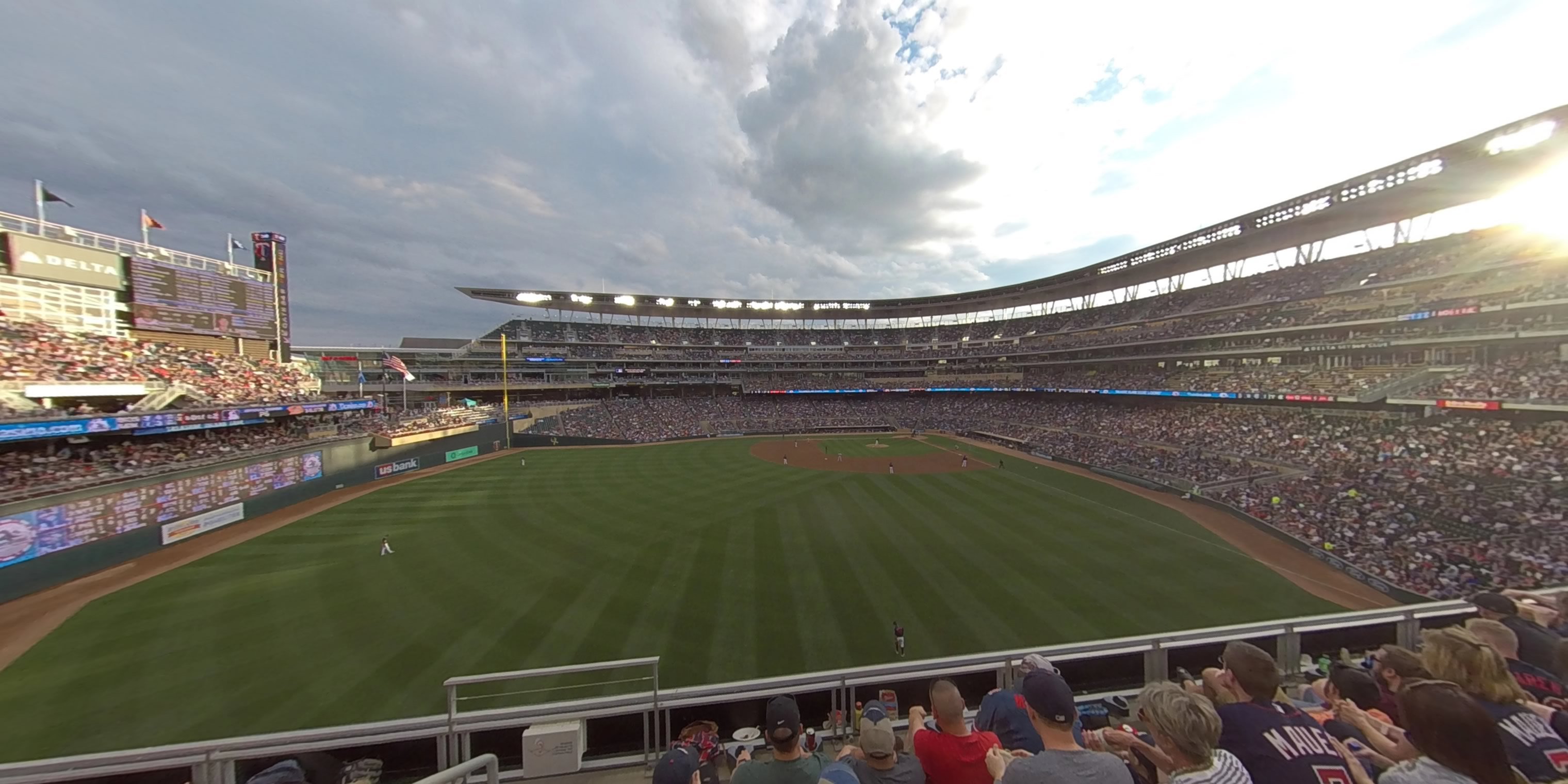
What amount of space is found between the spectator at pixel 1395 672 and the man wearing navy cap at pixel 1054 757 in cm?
268

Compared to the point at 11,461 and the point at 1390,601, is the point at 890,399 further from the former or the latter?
the point at 11,461

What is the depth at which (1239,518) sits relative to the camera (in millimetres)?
22000

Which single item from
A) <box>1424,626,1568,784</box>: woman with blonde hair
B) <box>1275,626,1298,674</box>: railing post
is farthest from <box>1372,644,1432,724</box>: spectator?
<box>1275,626,1298,674</box>: railing post

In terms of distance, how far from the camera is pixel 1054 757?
8.87 ft

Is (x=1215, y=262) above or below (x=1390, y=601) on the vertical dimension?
above

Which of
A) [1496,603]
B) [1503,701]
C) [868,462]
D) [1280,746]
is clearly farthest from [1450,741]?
[868,462]

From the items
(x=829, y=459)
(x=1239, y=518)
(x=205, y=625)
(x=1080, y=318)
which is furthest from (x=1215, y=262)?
(x=205, y=625)

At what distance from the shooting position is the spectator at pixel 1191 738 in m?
2.56

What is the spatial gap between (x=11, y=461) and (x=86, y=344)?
9.64 metres

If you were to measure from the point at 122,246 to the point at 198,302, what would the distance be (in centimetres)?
405

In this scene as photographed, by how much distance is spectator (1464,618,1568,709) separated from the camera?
3768mm

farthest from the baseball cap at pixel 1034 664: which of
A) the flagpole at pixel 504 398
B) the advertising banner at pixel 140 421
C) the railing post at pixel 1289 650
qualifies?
the flagpole at pixel 504 398

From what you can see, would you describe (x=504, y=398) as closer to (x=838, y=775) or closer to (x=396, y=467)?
(x=396, y=467)

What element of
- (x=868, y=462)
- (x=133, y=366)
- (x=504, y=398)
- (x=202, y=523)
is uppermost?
(x=133, y=366)
